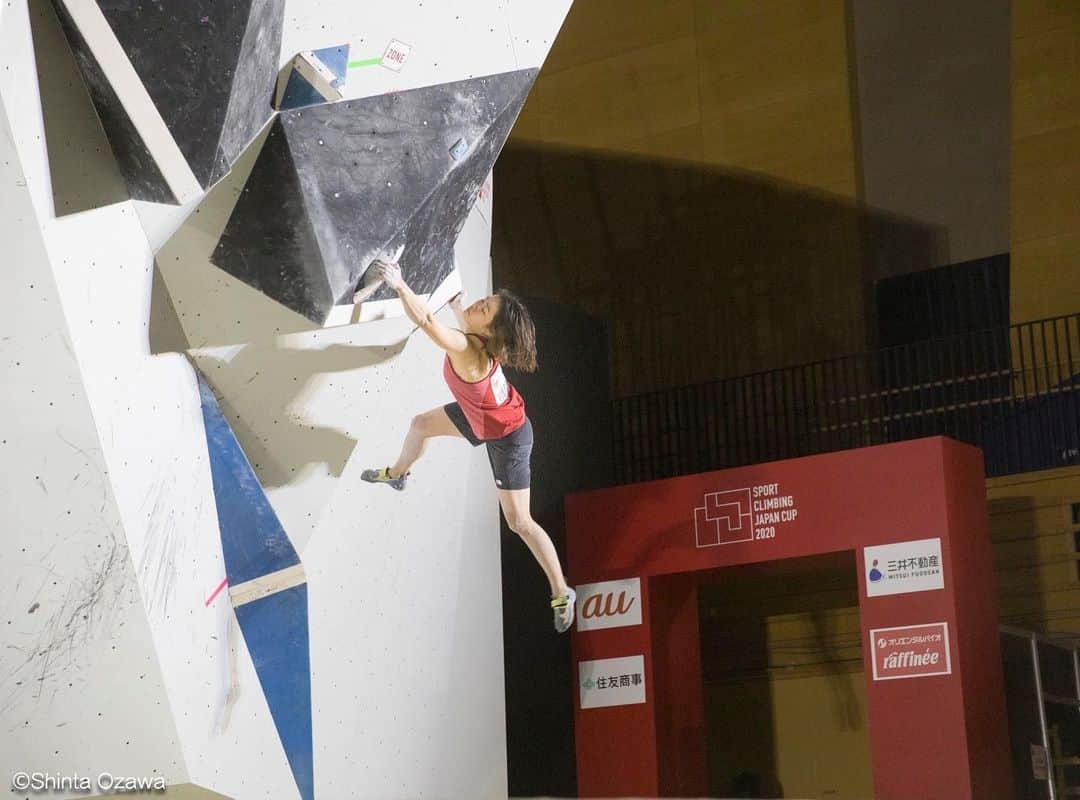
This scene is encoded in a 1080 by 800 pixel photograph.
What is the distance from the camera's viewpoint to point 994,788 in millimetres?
7434

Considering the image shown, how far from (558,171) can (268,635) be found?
5684 mm

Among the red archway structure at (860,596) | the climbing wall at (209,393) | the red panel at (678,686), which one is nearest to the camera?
the climbing wall at (209,393)

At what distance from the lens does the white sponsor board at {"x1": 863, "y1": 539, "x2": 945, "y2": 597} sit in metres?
7.45

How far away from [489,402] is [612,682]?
236 cm

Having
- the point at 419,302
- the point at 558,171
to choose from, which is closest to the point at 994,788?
the point at 419,302

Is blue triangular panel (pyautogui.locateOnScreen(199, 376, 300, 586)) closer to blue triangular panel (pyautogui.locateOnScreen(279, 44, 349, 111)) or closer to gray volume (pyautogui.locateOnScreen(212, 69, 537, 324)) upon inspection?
gray volume (pyautogui.locateOnScreen(212, 69, 537, 324))

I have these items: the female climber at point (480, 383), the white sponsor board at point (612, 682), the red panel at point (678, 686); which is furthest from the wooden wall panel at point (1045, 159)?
the female climber at point (480, 383)

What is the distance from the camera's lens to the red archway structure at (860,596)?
7.40 m

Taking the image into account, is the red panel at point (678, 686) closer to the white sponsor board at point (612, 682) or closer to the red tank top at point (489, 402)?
the white sponsor board at point (612, 682)

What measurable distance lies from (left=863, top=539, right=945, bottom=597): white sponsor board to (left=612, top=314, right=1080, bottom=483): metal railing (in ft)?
5.44

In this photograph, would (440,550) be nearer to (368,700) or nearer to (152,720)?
(368,700)

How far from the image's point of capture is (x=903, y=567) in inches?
298

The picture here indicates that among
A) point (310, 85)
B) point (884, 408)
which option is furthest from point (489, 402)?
point (884, 408)

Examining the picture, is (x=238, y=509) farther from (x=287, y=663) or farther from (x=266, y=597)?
(x=287, y=663)
